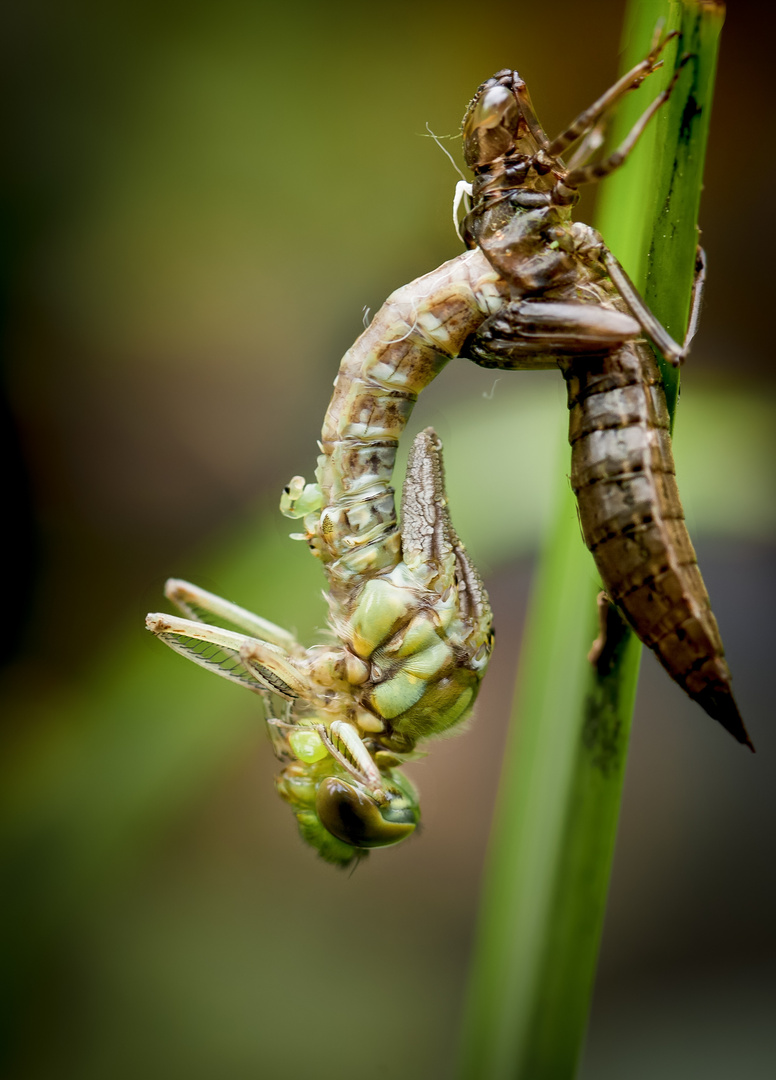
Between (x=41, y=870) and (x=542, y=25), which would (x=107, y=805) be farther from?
(x=542, y=25)

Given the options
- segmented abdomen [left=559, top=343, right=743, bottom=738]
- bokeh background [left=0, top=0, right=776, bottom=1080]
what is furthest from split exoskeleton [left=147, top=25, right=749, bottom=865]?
bokeh background [left=0, top=0, right=776, bottom=1080]

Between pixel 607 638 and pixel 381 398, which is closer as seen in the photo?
pixel 607 638

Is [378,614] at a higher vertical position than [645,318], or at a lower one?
lower

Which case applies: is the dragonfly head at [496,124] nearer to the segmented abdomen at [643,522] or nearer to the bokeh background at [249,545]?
the segmented abdomen at [643,522]

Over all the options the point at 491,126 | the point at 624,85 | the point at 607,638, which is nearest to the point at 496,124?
the point at 491,126

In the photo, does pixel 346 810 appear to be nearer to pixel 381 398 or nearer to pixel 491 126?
pixel 381 398

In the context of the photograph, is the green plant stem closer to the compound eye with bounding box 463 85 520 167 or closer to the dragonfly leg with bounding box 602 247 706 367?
the dragonfly leg with bounding box 602 247 706 367
